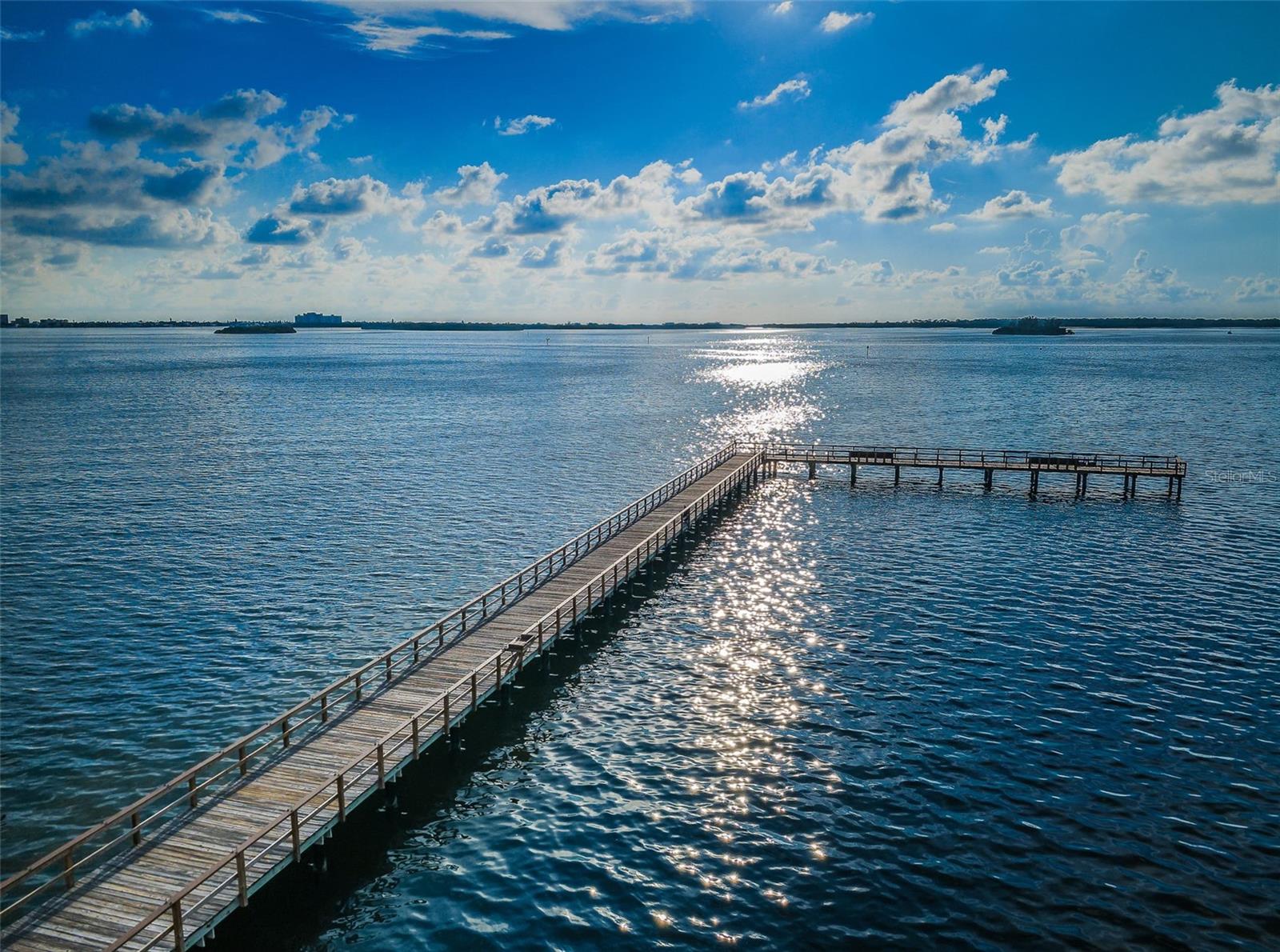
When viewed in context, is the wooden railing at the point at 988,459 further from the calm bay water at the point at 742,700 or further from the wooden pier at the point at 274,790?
the wooden pier at the point at 274,790

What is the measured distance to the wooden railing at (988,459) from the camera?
201 feet

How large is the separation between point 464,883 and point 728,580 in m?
24.5

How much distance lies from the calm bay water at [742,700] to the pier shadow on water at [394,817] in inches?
4.4

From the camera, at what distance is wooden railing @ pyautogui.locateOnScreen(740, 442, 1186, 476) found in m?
61.1

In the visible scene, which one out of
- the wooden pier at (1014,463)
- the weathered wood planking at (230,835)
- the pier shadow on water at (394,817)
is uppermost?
the wooden pier at (1014,463)

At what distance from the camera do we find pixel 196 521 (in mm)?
51156

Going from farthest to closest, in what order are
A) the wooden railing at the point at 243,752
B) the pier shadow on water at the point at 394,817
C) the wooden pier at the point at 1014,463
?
the wooden pier at the point at 1014,463 → the pier shadow on water at the point at 394,817 → the wooden railing at the point at 243,752

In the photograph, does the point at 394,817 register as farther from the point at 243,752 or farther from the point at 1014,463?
the point at 1014,463

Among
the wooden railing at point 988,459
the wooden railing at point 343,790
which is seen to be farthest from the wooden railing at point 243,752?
the wooden railing at point 988,459

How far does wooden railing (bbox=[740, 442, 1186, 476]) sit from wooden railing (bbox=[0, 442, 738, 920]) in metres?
29.9


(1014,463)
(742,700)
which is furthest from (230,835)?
(1014,463)

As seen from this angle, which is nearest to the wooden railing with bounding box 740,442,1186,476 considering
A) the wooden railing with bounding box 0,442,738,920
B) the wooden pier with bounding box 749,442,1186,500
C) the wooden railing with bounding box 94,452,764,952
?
the wooden pier with bounding box 749,442,1186,500

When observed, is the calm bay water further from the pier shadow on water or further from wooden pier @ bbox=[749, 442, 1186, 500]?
wooden pier @ bbox=[749, 442, 1186, 500]

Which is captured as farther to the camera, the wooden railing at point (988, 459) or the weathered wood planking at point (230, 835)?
the wooden railing at point (988, 459)
